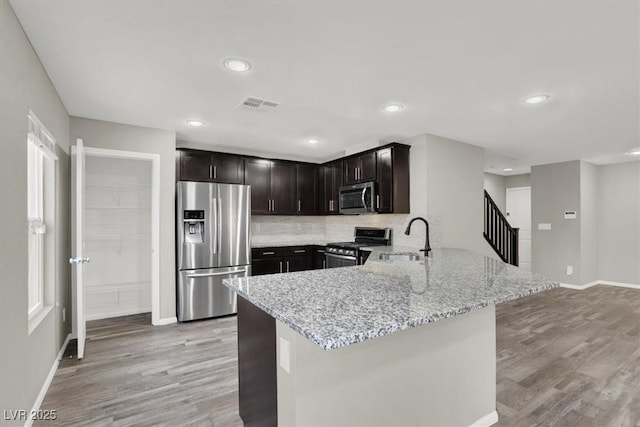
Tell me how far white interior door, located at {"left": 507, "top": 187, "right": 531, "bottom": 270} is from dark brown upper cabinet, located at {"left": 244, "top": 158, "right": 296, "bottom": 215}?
234 inches

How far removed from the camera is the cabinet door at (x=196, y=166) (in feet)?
14.2

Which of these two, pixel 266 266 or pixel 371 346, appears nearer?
pixel 371 346

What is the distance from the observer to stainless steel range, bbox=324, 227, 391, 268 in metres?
4.42

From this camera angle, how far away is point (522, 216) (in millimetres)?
7980

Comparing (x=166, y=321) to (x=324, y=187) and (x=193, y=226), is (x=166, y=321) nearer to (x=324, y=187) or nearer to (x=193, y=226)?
(x=193, y=226)

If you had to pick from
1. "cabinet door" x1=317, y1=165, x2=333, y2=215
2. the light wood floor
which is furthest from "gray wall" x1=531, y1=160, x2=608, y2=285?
"cabinet door" x1=317, y1=165, x2=333, y2=215

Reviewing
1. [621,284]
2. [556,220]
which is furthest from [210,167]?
[621,284]

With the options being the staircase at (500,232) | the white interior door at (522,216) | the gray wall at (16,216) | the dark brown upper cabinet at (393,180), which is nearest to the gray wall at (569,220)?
the staircase at (500,232)

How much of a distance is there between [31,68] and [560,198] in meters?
7.59

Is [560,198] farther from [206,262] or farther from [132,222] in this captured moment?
[132,222]

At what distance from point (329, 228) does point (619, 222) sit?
5454 millimetres

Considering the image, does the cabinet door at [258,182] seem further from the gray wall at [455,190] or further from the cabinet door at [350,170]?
the gray wall at [455,190]

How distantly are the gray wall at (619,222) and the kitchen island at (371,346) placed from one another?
5.82m

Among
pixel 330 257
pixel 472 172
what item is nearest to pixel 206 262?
pixel 330 257
